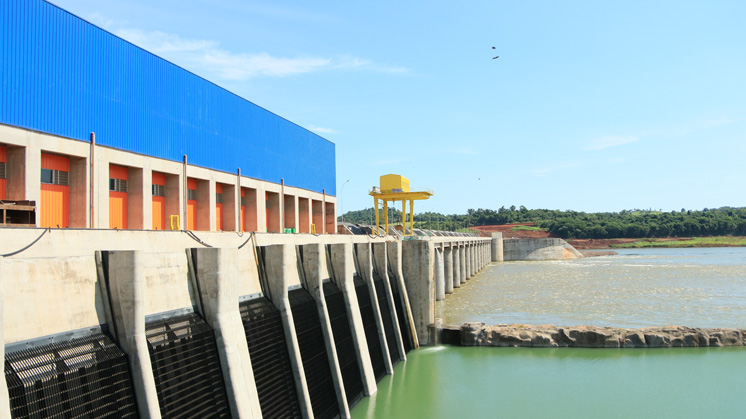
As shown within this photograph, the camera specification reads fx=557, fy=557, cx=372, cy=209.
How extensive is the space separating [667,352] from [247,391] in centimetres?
2203

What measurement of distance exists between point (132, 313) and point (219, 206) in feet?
72.5

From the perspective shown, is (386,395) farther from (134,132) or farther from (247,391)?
(134,132)

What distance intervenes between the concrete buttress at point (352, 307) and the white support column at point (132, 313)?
1120 cm

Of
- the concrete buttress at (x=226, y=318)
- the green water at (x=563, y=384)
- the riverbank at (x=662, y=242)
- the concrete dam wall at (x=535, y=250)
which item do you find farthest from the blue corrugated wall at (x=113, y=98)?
the riverbank at (x=662, y=242)

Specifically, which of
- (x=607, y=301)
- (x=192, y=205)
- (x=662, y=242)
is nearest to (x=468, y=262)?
(x=607, y=301)

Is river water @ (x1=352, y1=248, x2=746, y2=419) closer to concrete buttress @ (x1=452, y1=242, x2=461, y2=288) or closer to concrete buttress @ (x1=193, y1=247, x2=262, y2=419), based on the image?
concrete buttress @ (x1=193, y1=247, x2=262, y2=419)

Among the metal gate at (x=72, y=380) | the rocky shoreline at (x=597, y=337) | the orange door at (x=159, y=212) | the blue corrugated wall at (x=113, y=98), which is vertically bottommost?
the rocky shoreline at (x=597, y=337)

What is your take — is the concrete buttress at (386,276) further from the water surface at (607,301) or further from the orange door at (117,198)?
the orange door at (117,198)

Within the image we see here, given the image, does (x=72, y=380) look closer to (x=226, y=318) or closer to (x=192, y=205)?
(x=226, y=318)

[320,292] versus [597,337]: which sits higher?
[320,292]

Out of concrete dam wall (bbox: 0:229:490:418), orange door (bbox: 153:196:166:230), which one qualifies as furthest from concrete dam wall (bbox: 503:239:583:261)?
concrete dam wall (bbox: 0:229:490:418)

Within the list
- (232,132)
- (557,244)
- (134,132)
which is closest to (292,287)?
(134,132)

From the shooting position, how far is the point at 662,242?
18138 centimetres

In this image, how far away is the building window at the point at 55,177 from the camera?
20016 mm
